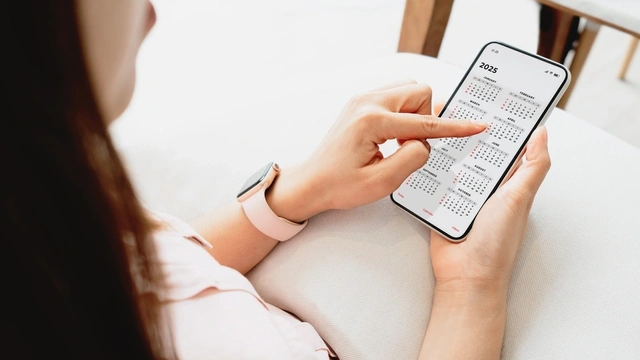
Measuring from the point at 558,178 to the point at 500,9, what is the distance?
4.27 ft

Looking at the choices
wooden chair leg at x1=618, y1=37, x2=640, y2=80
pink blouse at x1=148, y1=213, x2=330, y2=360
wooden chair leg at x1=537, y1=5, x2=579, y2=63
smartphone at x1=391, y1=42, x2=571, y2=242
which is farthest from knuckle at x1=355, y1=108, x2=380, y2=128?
wooden chair leg at x1=618, y1=37, x2=640, y2=80

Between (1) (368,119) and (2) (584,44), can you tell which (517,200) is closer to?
(1) (368,119)

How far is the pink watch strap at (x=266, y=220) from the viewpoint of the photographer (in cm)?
59

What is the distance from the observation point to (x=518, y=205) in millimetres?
520

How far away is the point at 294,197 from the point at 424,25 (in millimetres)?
525

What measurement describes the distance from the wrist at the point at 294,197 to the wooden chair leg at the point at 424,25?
48 cm

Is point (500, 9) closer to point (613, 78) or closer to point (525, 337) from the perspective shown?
point (613, 78)

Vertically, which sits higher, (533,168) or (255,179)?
(533,168)

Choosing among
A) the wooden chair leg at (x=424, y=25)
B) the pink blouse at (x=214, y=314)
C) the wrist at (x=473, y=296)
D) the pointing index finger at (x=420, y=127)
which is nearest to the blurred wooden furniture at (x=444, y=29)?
the wooden chair leg at (x=424, y=25)

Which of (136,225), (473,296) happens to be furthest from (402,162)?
(136,225)

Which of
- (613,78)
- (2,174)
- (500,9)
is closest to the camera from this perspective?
(2,174)

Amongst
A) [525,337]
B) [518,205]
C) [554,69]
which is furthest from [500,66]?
[525,337]

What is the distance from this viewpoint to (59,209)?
10.8 inches

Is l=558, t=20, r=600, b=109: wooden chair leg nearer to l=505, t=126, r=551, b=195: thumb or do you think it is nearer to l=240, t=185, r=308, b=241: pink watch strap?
l=505, t=126, r=551, b=195: thumb
